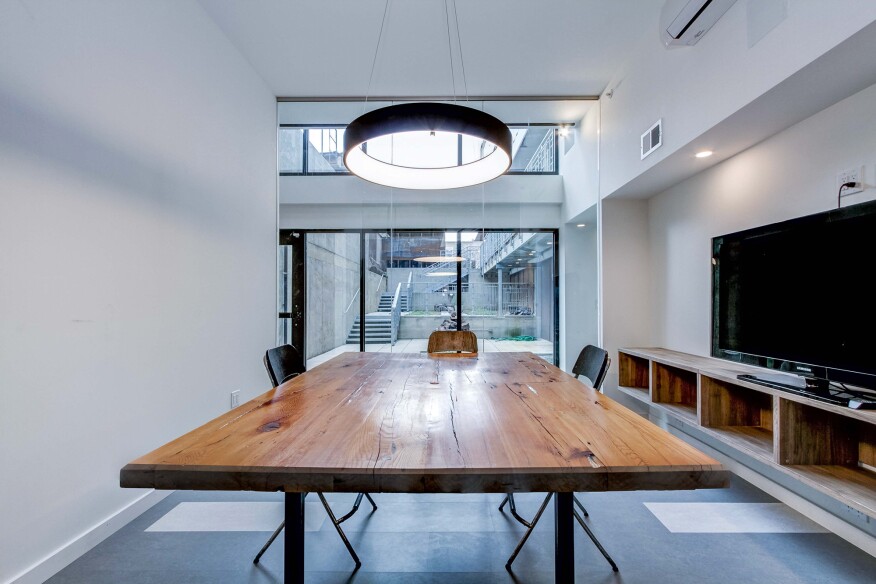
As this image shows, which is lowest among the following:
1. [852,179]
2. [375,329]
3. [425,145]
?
[375,329]

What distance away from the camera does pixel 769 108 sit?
6.87 feet

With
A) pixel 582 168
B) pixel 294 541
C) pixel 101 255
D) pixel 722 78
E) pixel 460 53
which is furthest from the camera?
pixel 582 168

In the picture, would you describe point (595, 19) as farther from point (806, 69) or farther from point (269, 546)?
point (269, 546)

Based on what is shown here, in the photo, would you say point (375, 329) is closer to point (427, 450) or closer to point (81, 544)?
point (81, 544)

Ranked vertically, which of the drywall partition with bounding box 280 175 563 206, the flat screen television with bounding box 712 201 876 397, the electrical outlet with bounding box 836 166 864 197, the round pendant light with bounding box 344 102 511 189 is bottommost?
the flat screen television with bounding box 712 201 876 397

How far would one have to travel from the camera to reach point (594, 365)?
2.13 meters

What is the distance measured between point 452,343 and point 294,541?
2.18 m

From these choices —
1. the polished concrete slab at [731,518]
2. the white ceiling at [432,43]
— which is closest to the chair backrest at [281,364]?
the polished concrete slab at [731,518]

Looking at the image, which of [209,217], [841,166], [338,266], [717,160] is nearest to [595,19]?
[717,160]

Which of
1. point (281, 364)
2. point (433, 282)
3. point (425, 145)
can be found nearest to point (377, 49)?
point (425, 145)

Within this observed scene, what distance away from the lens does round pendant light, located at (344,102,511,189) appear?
1.53 meters

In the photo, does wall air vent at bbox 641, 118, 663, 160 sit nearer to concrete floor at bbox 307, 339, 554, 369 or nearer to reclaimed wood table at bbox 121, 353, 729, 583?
reclaimed wood table at bbox 121, 353, 729, 583

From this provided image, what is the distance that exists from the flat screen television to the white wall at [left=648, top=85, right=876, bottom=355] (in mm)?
295

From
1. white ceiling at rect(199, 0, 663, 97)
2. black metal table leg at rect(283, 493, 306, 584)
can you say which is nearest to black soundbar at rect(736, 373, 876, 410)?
black metal table leg at rect(283, 493, 306, 584)
